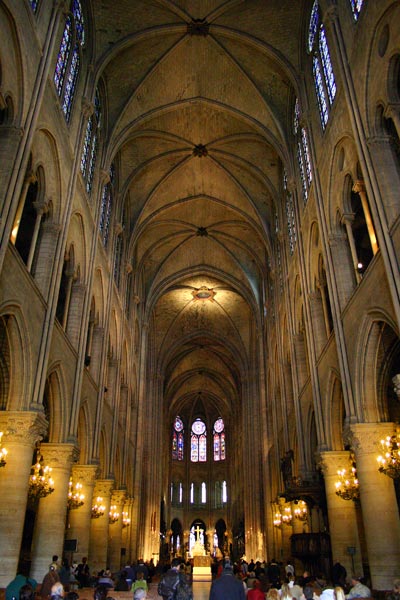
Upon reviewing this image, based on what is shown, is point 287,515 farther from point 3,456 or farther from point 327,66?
point 327,66

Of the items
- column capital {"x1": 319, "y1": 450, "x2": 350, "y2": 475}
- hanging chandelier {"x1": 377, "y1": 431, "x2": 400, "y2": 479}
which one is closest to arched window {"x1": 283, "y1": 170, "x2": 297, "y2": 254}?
column capital {"x1": 319, "y1": 450, "x2": 350, "y2": 475}

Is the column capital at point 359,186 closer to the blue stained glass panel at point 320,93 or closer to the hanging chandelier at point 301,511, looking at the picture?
the blue stained glass panel at point 320,93

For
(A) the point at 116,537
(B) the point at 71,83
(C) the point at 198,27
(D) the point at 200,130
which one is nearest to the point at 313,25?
(C) the point at 198,27

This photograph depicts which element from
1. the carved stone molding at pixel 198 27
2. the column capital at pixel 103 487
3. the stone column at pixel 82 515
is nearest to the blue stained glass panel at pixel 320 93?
the carved stone molding at pixel 198 27

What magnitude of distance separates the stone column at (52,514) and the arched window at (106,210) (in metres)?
9.75

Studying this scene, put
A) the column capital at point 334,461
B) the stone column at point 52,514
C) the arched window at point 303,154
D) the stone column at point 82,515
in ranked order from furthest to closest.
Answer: the arched window at point 303,154
the stone column at point 82,515
the column capital at point 334,461
the stone column at point 52,514

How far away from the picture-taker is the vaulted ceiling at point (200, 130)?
68.3 ft

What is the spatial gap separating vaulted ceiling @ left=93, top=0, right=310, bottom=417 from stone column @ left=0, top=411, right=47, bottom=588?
1350cm

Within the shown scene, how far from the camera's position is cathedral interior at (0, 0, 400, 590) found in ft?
40.4

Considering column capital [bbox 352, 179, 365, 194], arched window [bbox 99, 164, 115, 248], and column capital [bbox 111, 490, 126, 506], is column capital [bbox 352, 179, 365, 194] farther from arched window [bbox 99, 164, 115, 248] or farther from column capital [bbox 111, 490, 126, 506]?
column capital [bbox 111, 490, 126, 506]

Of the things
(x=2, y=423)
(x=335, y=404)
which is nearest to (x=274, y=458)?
(x=335, y=404)

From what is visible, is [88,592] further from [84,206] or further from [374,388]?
[84,206]

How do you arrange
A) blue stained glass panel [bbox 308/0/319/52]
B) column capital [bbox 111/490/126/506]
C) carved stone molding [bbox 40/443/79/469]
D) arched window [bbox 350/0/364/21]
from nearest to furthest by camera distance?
1. arched window [bbox 350/0/364/21]
2. carved stone molding [bbox 40/443/79/469]
3. blue stained glass panel [bbox 308/0/319/52]
4. column capital [bbox 111/490/126/506]

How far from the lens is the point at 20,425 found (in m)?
12.4
